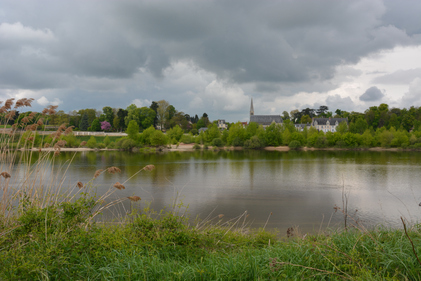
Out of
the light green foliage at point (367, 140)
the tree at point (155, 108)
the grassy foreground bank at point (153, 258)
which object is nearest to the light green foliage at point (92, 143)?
the tree at point (155, 108)

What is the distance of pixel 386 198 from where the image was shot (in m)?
14.1

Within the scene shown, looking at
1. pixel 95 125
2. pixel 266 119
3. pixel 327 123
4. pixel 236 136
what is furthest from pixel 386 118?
pixel 95 125

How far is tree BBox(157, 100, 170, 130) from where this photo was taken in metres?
97.6

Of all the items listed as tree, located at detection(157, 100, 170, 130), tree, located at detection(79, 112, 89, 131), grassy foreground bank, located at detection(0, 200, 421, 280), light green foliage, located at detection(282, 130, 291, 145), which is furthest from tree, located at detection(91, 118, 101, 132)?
grassy foreground bank, located at detection(0, 200, 421, 280)

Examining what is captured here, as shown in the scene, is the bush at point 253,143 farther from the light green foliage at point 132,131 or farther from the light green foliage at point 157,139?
the light green foliage at point 132,131

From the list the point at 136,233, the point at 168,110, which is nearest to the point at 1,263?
the point at 136,233

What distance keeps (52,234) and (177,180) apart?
16.0 metres

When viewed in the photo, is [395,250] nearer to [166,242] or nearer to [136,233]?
[166,242]

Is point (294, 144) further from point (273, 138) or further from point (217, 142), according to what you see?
point (217, 142)

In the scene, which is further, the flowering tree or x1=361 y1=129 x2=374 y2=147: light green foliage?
the flowering tree

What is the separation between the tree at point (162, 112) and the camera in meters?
97.6

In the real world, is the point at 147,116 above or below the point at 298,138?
above

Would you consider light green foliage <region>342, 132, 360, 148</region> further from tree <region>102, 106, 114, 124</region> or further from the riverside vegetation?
tree <region>102, 106, 114, 124</region>

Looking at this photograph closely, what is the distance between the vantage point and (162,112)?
9862 centimetres
